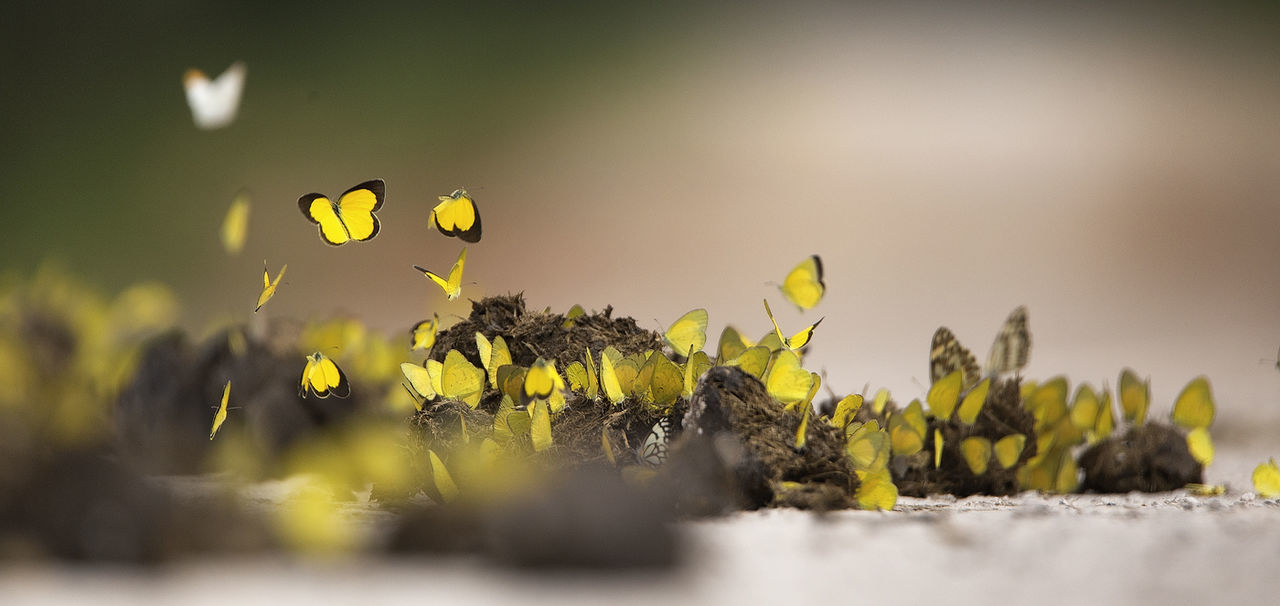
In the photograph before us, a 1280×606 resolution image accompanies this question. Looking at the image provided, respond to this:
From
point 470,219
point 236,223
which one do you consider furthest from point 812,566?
point 236,223

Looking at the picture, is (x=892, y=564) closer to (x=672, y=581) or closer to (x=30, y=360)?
(x=672, y=581)

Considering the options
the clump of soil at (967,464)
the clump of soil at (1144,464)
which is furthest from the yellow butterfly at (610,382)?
the clump of soil at (1144,464)

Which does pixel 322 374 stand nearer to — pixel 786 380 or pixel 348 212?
pixel 348 212

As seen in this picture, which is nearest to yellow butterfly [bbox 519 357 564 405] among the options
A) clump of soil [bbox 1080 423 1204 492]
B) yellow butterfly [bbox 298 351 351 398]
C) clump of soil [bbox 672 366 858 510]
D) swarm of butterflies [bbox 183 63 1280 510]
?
swarm of butterflies [bbox 183 63 1280 510]

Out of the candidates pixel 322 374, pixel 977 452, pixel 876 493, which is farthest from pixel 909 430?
pixel 322 374

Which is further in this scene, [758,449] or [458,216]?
[458,216]

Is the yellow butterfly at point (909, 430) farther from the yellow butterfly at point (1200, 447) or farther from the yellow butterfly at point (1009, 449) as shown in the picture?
the yellow butterfly at point (1200, 447)
